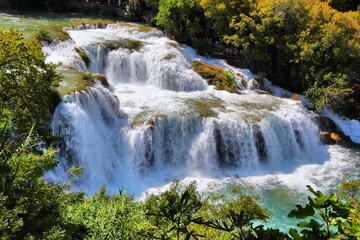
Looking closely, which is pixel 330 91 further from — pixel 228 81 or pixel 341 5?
pixel 341 5

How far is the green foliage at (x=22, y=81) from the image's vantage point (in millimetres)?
11367

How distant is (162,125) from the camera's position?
20.3 metres

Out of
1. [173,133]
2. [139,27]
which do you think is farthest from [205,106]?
[139,27]

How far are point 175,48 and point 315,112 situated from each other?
11.8m

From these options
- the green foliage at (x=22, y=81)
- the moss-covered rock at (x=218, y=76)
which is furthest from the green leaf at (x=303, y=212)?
the moss-covered rock at (x=218, y=76)

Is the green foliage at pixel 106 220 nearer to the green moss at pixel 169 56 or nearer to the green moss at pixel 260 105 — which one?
the green moss at pixel 260 105

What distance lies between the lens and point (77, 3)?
37.8 meters

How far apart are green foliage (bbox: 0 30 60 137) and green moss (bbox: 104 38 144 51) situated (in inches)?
551

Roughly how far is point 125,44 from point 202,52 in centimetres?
782

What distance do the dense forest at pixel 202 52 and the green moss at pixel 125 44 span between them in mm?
5242

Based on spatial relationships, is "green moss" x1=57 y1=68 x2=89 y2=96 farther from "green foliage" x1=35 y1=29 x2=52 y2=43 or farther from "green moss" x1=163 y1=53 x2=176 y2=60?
"green moss" x1=163 y1=53 x2=176 y2=60

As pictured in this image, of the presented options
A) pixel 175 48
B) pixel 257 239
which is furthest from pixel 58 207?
pixel 175 48

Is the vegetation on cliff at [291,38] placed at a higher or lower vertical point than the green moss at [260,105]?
higher

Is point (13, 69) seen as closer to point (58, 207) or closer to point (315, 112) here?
point (58, 207)
